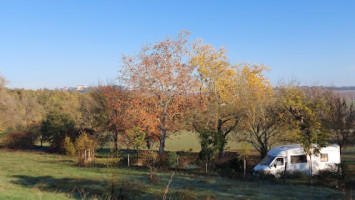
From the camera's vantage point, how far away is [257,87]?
32.6m

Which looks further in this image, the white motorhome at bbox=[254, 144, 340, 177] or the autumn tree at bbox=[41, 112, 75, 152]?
the autumn tree at bbox=[41, 112, 75, 152]

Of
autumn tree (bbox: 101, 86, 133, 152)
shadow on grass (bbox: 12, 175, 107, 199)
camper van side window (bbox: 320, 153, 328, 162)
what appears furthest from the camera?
autumn tree (bbox: 101, 86, 133, 152)

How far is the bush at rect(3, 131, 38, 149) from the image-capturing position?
42469 mm

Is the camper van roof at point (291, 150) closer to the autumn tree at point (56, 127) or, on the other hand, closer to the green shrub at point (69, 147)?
the green shrub at point (69, 147)

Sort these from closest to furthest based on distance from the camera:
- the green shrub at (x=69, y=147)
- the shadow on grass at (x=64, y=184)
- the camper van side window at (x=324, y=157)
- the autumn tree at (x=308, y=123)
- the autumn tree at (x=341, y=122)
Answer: the shadow on grass at (x=64, y=184), the autumn tree at (x=308, y=123), the camper van side window at (x=324, y=157), the autumn tree at (x=341, y=122), the green shrub at (x=69, y=147)

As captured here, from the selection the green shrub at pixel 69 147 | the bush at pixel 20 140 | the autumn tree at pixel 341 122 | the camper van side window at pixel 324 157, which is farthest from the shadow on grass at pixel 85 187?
the bush at pixel 20 140

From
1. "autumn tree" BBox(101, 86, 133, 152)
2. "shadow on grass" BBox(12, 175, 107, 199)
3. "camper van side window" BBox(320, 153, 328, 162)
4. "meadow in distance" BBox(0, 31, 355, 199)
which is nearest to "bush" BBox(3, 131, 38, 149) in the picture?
"meadow in distance" BBox(0, 31, 355, 199)

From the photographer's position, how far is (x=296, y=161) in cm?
2211

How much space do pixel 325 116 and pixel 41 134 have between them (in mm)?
37947

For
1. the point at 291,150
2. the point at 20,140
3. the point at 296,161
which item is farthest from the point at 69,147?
the point at 296,161

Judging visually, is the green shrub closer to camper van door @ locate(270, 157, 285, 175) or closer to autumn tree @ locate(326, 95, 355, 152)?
camper van door @ locate(270, 157, 285, 175)

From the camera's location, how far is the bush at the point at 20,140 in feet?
139

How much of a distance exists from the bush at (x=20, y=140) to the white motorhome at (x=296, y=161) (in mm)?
35014

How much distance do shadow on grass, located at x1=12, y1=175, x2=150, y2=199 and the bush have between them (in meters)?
24.9
